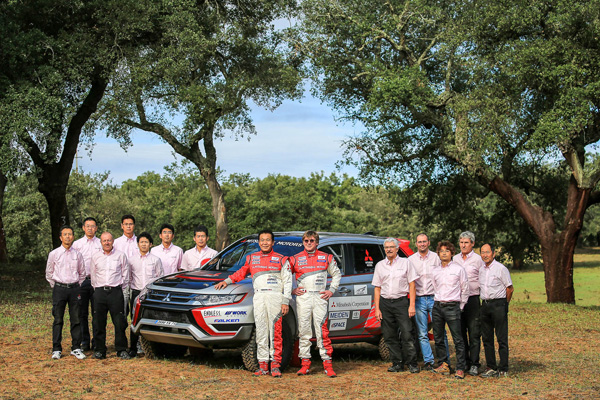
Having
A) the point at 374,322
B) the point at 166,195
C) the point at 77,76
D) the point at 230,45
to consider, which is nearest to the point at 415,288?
the point at 374,322

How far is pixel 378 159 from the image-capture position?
26.0m

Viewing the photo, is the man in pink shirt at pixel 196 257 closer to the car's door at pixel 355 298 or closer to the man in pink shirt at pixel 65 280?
the man in pink shirt at pixel 65 280

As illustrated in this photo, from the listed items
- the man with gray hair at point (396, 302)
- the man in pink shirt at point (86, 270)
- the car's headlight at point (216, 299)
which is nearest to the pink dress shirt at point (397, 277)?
the man with gray hair at point (396, 302)

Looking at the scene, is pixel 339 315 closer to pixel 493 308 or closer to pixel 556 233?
pixel 493 308

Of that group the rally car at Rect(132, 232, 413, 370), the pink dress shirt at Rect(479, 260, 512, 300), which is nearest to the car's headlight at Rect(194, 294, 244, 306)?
the rally car at Rect(132, 232, 413, 370)

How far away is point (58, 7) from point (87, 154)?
20.9ft

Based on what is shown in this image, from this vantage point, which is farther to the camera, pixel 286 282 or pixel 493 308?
pixel 493 308

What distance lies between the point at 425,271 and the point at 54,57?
14.3 meters

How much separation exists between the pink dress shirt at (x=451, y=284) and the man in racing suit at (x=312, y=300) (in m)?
1.48

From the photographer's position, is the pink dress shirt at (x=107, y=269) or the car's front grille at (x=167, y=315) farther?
the pink dress shirt at (x=107, y=269)

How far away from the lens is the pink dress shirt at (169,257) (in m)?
11.7

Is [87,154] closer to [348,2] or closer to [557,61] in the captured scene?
[348,2]

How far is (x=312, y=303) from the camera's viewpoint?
9.63 metres

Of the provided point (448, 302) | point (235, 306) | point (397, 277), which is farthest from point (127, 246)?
point (448, 302)
